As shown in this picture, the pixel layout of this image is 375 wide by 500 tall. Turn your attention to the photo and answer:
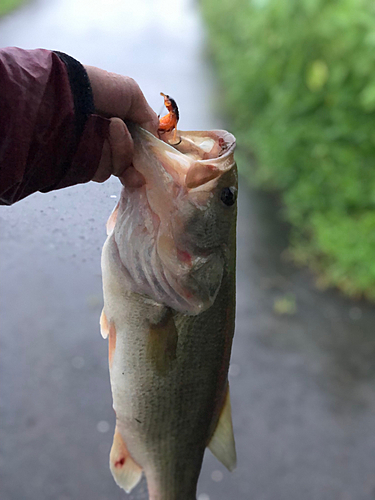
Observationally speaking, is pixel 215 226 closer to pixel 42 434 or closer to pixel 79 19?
pixel 42 434

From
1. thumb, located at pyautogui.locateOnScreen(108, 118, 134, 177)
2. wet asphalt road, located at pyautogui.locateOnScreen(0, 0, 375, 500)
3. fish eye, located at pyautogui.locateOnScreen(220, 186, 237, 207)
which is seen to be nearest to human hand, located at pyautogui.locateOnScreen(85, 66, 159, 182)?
thumb, located at pyautogui.locateOnScreen(108, 118, 134, 177)

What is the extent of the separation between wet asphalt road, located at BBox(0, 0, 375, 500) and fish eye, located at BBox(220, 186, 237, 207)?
273 mm

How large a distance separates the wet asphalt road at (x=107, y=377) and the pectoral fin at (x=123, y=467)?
22 centimetres

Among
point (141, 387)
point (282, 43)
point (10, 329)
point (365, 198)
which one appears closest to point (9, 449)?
point (10, 329)

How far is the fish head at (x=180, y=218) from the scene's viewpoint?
3.87ft

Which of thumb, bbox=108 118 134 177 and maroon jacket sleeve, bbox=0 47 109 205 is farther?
thumb, bbox=108 118 134 177

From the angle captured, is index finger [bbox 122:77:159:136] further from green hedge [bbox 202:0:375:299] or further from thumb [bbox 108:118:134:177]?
green hedge [bbox 202:0:375:299]

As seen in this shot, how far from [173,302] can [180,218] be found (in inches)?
8.9

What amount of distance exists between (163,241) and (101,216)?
0.18 meters

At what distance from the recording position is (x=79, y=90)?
1.00 metres

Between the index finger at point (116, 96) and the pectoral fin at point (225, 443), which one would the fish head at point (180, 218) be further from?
the pectoral fin at point (225, 443)

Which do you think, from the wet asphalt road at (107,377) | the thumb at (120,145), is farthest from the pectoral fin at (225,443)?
the thumb at (120,145)

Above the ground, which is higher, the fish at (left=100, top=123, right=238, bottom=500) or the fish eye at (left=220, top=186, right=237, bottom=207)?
the fish eye at (left=220, top=186, right=237, bottom=207)

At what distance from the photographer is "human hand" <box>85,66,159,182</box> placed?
1048mm
